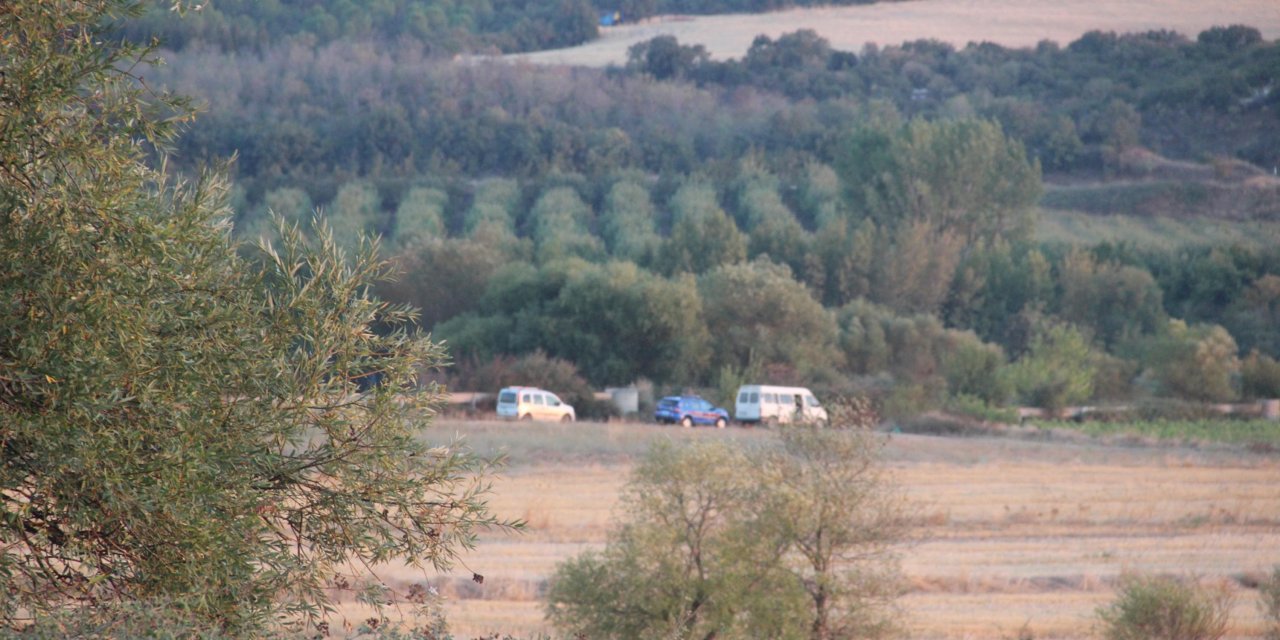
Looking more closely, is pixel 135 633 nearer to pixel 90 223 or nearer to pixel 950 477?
pixel 90 223

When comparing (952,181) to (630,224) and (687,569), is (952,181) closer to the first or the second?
(630,224)

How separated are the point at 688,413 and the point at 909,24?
12550 centimetres

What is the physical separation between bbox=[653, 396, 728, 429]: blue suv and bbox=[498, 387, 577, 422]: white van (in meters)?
3.26

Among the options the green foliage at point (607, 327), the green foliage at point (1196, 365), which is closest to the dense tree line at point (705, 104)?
the green foliage at point (607, 327)

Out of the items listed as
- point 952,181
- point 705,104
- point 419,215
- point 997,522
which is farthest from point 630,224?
point 997,522

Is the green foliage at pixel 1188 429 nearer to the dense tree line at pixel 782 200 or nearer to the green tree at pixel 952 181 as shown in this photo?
the dense tree line at pixel 782 200

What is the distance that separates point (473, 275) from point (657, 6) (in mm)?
123951

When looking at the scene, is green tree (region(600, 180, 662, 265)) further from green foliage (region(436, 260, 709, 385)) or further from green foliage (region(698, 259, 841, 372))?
green foliage (region(436, 260, 709, 385))

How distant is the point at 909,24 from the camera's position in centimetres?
15925

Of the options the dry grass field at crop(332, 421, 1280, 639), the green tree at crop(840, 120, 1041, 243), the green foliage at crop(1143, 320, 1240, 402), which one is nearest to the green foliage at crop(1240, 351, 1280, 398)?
the green foliage at crop(1143, 320, 1240, 402)

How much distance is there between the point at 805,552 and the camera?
592 inches

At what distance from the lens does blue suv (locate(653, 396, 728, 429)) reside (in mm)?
43987

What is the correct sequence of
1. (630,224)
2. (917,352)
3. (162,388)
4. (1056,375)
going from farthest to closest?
(630,224) → (917,352) → (1056,375) → (162,388)

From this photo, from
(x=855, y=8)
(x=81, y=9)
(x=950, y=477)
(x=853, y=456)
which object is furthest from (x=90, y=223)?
(x=855, y=8)
